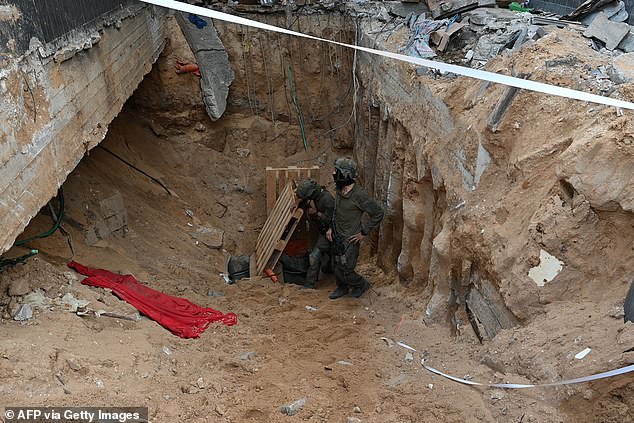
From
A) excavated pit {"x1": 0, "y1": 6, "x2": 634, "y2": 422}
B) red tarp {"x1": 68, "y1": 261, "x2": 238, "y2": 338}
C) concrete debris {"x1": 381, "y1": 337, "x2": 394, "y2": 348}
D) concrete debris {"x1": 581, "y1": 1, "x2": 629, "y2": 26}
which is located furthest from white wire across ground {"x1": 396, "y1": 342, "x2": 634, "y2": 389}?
concrete debris {"x1": 581, "y1": 1, "x2": 629, "y2": 26}

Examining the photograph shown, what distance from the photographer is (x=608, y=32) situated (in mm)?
5078

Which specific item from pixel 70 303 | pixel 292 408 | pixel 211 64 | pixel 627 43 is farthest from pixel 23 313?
pixel 211 64

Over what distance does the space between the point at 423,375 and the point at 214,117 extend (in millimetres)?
7074

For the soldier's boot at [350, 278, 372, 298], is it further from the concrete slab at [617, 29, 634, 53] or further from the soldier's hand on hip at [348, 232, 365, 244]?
the concrete slab at [617, 29, 634, 53]

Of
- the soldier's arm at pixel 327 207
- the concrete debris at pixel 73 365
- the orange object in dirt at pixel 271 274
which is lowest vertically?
the orange object in dirt at pixel 271 274

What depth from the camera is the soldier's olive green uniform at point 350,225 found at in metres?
6.29

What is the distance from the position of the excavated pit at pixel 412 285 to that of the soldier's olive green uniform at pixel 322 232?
24 centimetres

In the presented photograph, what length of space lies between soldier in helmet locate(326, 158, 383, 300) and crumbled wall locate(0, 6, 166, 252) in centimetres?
277

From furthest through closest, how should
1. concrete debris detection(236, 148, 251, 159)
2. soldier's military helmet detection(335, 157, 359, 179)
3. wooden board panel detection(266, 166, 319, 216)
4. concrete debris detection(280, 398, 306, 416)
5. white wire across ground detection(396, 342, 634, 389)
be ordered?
concrete debris detection(236, 148, 251, 159)
wooden board panel detection(266, 166, 319, 216)
soldier's military helmet detection(335, 157, 359, 179)
concrete debris detection(280, 398, 306, 416)
white wire across ground detection(396, 342, 634, 389)

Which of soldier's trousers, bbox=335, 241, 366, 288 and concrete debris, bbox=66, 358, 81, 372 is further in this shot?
soldier's trousers, bbox=335, 241, 366, 288

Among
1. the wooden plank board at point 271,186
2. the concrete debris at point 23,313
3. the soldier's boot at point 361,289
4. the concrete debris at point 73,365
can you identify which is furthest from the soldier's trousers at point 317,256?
the concrete debris at point 73,365

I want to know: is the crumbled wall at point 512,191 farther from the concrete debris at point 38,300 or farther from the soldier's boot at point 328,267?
the concrete debris at point 38,300

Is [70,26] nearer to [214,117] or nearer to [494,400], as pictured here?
[494,400]

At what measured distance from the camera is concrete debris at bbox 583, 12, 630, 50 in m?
4.92
